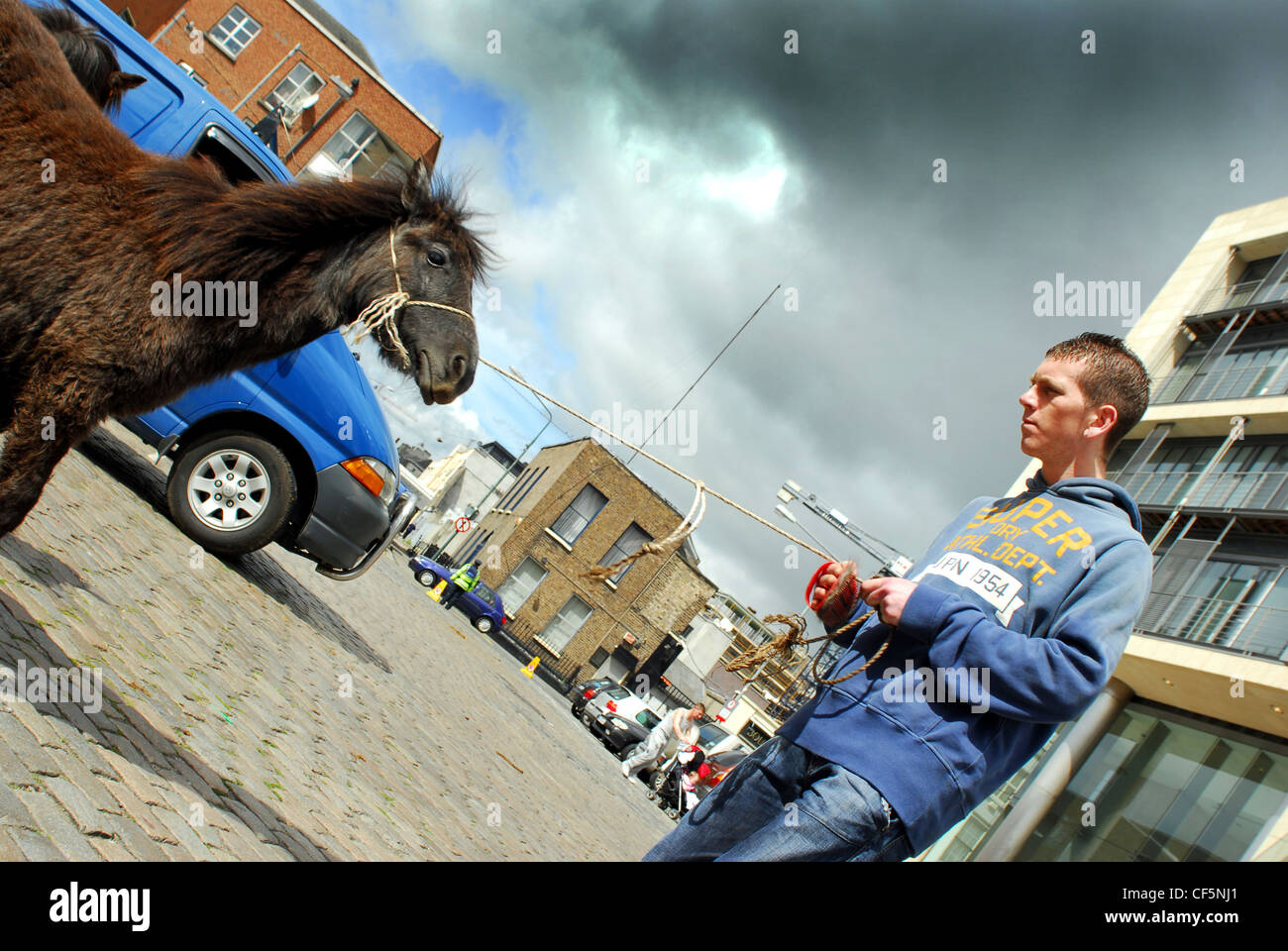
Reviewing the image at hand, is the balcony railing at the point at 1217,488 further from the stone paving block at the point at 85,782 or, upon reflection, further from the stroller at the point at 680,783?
the stone paving block at the point at 85,782

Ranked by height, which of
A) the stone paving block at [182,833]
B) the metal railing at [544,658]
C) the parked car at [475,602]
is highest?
the stone paving block at [182,833]

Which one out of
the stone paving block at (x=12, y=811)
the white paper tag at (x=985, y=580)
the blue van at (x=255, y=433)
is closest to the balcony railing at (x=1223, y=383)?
the blue van at (x=255, y=433)

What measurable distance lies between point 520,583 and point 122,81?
116ft

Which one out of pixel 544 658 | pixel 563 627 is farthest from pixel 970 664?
pixel 563 627

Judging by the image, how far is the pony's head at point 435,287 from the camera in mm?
3473

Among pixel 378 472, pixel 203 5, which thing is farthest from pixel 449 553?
pixel 378 472

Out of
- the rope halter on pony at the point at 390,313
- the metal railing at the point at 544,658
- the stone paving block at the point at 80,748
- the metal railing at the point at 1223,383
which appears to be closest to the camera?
the stone paving block at the point at 80,748

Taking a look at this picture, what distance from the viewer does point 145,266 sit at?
3104 millimetres

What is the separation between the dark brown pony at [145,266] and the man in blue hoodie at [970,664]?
2.09 m

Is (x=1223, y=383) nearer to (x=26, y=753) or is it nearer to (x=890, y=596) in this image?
(x=890, y=596)

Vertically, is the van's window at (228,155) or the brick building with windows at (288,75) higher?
the brick building with windows at (288,75)

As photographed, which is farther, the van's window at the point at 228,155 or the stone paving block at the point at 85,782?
the van's window at the point at 228,155

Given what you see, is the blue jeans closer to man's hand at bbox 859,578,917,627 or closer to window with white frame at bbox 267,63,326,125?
man's hand at bbox 859,578,917,627
